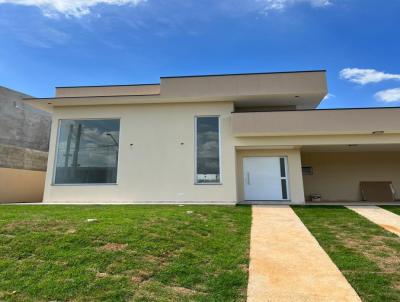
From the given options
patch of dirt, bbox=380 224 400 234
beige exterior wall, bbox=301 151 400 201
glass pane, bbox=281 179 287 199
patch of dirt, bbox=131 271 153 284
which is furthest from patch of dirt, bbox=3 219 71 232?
beige exterior wall, bbox=301 151 400 201

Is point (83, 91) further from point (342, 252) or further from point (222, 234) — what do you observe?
point (342, 252)

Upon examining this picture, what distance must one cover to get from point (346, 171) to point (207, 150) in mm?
7648

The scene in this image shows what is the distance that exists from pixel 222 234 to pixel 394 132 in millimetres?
8957

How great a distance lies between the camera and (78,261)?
4.23m

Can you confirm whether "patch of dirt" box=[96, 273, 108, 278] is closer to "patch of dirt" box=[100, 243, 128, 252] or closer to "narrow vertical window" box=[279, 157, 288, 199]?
"patch of dirt" box=[100, 243, 128, 252]

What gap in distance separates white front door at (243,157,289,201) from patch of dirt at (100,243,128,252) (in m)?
Answer: 8.44

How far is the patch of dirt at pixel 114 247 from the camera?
185 inches

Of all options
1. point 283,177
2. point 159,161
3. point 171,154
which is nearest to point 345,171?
point 283,177

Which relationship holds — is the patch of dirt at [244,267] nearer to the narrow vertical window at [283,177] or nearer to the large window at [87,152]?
the narrow vertical window at [283,177]

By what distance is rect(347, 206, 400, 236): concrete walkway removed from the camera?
699 cm

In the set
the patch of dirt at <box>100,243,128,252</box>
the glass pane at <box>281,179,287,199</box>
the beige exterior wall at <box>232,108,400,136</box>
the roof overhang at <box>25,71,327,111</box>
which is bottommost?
the patch of dirt at <box>100,243,128,252</box>

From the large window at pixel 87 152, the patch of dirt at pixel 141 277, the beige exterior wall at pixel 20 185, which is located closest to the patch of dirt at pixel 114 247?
the patch of dirt at pixel 141 277

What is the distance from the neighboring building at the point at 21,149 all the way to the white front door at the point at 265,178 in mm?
11144

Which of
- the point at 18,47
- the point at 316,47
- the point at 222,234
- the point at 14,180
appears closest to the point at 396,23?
the point at 316,47
